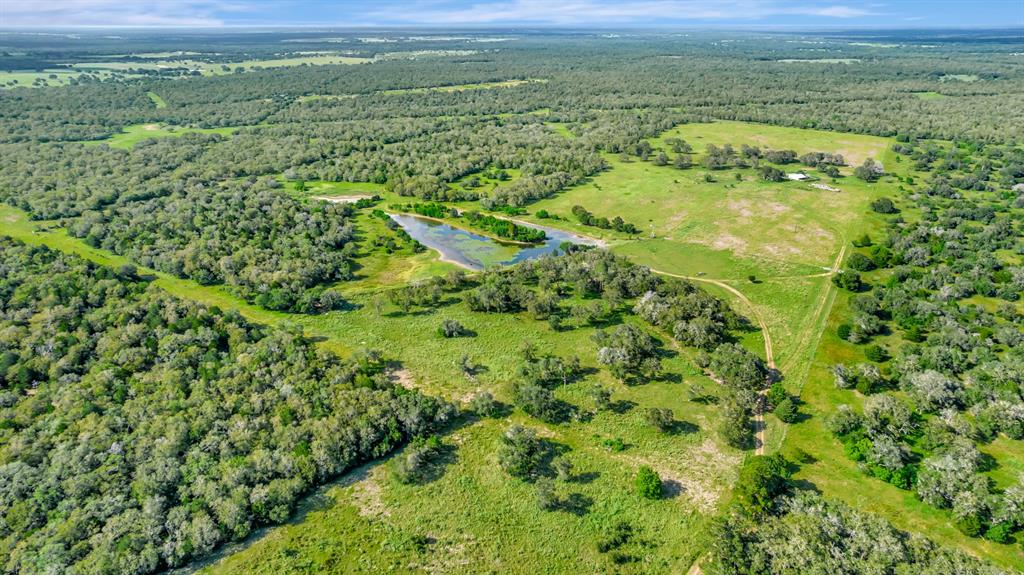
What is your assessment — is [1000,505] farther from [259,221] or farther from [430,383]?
[259,221]

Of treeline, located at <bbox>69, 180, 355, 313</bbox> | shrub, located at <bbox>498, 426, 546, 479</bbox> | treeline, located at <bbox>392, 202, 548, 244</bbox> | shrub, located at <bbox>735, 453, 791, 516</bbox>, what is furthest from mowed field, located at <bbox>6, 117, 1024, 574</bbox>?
treeline, located at <bbox>392, 202, 548, 244</bbox>

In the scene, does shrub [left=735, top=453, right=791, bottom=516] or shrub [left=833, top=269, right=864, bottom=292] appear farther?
shrub [left=833, top=269, right=864, bottom=292]

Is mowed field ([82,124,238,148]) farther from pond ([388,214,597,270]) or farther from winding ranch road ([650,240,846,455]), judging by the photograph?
winding ranch road ([650,240,846,455])

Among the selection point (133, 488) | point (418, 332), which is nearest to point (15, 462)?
point (133, 488)

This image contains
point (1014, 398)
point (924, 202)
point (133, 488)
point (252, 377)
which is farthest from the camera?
point (924, 202)

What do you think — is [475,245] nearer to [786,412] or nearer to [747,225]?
[747,225]

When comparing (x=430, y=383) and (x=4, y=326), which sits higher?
(x=4, y=326)
